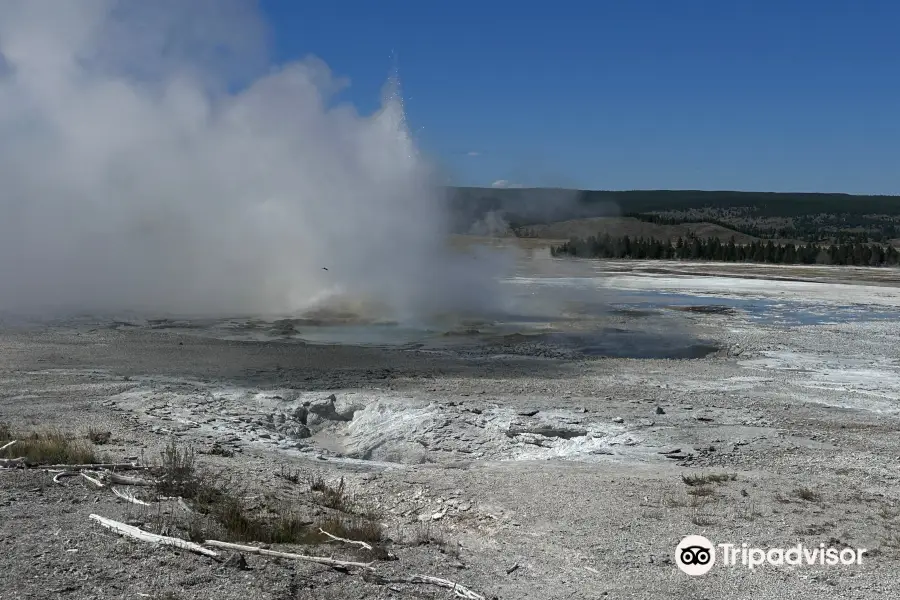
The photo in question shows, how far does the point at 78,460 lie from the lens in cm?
755

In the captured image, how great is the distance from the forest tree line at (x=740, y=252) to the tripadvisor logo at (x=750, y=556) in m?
57.3

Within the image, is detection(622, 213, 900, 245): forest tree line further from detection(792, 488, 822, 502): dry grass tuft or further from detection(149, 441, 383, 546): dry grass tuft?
detection(149, 441, 383, 546): dry grass tuft

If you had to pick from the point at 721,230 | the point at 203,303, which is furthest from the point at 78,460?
the point at 721,230

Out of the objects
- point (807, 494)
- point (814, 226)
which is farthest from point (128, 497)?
point (814, 226)

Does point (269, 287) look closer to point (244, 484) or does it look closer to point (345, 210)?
point (345, 210)

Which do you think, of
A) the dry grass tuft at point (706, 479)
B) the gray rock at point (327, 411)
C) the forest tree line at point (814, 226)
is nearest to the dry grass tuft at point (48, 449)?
the gray rock at point (327, 411)

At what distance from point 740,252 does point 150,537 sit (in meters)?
63.6

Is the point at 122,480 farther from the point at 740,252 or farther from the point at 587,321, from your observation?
the point at 740,252

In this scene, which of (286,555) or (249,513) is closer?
(286,555)

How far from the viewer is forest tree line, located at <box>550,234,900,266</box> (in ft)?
192

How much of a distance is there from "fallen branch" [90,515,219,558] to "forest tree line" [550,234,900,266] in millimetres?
59755

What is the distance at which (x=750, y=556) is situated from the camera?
601cm

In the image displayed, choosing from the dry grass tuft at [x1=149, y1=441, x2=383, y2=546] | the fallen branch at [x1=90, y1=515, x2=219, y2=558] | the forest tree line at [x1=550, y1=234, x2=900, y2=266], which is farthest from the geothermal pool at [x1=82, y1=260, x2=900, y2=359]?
the forest tree line at [x1=550, y1=234, x2=900, y2=266]

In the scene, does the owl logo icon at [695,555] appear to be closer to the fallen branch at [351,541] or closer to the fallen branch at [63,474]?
the fallen branch at [351,541]
